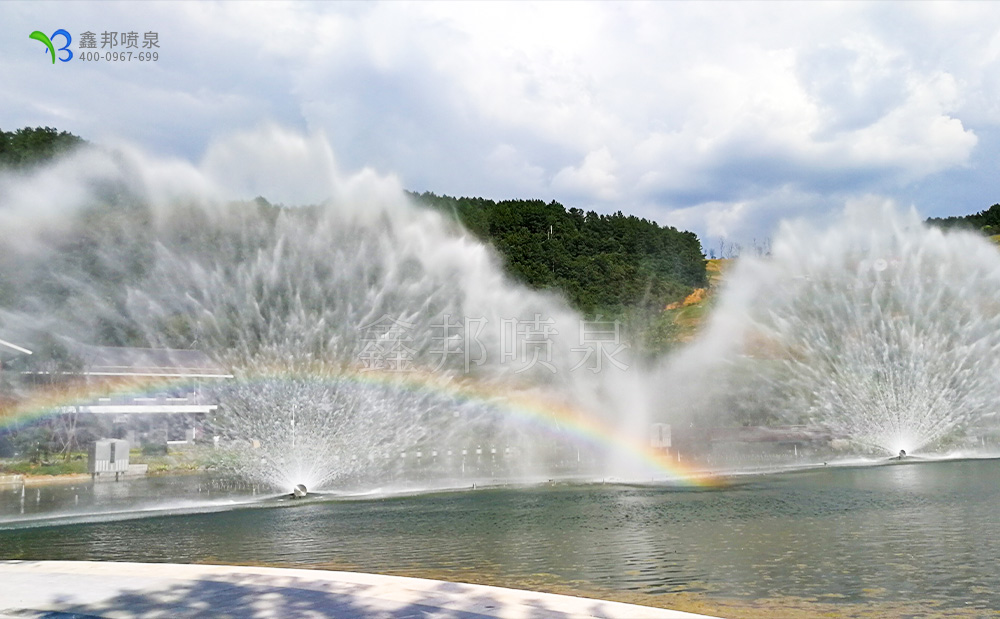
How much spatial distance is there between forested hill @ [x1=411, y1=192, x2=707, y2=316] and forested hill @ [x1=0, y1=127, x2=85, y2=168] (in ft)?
119

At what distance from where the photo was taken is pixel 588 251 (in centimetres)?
13462

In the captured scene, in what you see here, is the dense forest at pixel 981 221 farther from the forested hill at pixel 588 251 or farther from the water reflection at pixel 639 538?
the water reflection at pixel 639 538

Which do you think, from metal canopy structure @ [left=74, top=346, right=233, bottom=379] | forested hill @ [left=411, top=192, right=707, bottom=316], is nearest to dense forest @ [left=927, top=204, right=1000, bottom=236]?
forested hill @ [left=411, top=192, right=707, bottom=316]

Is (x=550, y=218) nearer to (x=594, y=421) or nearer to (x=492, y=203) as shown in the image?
(x=492, y=203)

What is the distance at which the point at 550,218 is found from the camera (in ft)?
446

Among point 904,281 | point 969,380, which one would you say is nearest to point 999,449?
point 969,380

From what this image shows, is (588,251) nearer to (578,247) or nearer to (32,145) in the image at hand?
(578,247)

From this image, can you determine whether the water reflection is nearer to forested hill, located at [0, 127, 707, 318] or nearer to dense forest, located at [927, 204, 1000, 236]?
forested hill, located at [0, 127, 707, 318]

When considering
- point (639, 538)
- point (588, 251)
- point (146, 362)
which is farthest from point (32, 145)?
point (588, 251)

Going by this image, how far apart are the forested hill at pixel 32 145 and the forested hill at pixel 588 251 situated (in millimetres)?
36332

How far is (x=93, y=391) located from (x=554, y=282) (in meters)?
61.6

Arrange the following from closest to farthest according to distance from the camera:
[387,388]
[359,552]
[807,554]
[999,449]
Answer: [807,554], [359,552], [387,388], [999,449]

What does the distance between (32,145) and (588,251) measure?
86.5 meters

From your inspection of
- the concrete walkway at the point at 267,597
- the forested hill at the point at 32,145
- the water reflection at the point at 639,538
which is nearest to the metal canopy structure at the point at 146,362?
the forested hill at the point at 32,145
